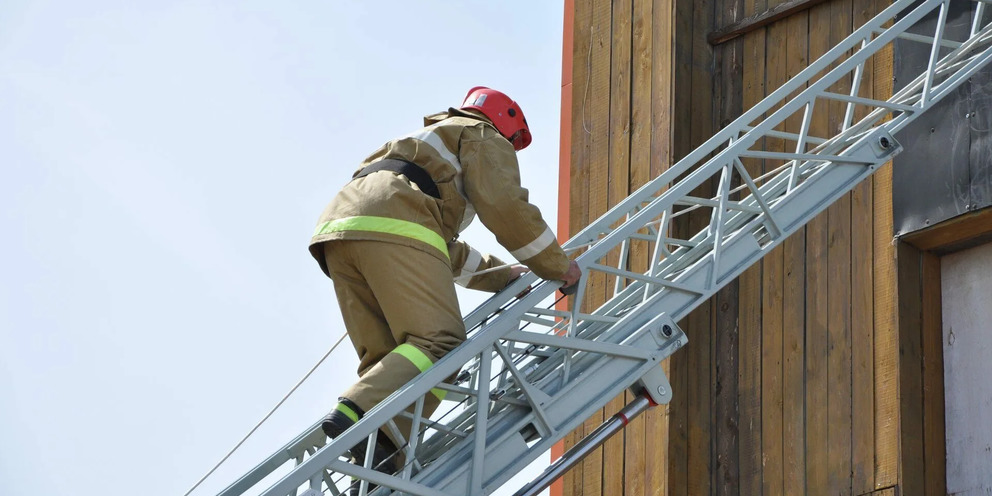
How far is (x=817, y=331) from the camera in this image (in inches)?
331

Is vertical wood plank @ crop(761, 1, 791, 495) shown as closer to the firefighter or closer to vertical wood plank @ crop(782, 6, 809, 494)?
vertical wood plank @ crop(782, 6, 809, 494)

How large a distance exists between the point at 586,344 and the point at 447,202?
89 cm

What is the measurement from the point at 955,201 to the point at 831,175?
1471 mm

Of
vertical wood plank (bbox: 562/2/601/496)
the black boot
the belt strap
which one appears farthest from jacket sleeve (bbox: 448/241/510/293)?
vertical wood plank (bbox: 562/2/601/496)

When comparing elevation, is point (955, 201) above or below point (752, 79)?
below

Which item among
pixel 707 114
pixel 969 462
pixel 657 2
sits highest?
pixel 657 2

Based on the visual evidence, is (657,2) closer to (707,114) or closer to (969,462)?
(707,114)

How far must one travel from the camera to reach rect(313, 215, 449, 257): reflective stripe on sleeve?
18.6 feet

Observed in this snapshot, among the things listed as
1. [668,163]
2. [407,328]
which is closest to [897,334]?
[668,163]

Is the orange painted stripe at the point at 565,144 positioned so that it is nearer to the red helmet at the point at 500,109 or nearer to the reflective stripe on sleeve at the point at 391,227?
the red helmet at the point at 500,109

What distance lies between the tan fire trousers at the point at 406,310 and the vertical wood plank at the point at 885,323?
329cm

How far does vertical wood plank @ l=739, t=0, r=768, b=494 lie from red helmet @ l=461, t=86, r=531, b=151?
10.4ft

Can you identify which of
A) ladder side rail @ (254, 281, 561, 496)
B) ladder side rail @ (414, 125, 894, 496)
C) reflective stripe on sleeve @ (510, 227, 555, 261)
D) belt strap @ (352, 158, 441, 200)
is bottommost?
ladder side rail @ (414, 125, 894, 496)

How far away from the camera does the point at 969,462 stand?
25.1ft
